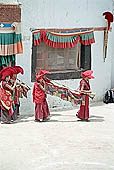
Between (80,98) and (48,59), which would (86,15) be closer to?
(48,59)

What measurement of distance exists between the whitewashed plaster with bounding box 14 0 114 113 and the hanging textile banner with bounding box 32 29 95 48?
0.54ft

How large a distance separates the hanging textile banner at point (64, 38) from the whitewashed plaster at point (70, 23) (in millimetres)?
165

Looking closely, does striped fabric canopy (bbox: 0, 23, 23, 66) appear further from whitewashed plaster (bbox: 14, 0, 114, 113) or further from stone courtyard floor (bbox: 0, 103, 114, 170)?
stone courtyard floor (bbox: 0, 103, 114, 170)

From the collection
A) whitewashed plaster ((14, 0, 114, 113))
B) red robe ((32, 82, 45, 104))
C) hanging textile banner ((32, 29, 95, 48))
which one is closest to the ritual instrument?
red robe ((32, 82, 45, 104))

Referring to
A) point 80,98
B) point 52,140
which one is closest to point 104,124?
point 80,98

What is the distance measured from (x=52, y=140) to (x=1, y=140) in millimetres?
1057

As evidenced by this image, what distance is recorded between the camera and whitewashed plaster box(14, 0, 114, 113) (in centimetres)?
1180

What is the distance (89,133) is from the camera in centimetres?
1035

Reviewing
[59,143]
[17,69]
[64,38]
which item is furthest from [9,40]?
[59,143]

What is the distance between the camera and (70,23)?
41.0 ft

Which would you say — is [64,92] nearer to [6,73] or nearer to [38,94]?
[38,94]

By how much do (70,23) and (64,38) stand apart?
450 mm

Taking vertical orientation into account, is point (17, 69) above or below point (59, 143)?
above

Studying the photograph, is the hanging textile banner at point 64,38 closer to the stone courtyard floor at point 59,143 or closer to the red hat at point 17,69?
the red hat at point 17,69
